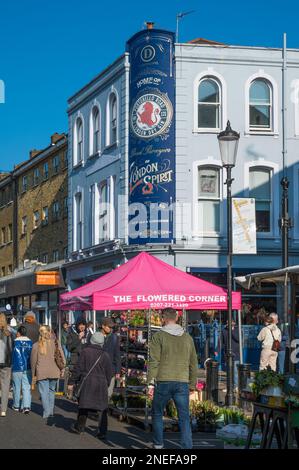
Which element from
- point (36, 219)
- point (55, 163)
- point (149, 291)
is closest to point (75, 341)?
point (149, 291)

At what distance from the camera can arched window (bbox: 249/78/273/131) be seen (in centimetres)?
2942

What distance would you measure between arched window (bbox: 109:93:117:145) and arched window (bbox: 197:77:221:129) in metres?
3.43

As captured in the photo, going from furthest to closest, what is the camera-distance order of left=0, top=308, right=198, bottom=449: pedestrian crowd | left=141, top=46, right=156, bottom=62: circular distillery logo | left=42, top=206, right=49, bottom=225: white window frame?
1. left=42, top=206, right=49, bottom=225: white window frame
2. left=141, top=46, right=156, bottom=62: circular distillery logo
3. left=0, top=308, right=198, bottom=449: pedestrian crowd

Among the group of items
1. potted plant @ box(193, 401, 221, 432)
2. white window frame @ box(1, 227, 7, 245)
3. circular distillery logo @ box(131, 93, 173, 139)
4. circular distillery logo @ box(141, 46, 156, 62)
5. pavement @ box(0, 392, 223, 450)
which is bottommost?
pavement @ box(0, 392, 223, 450)

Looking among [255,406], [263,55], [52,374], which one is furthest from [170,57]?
[255,406]

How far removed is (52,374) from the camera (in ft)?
50.2

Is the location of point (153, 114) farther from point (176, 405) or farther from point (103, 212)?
point (176, 405)

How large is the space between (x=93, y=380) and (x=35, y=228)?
105 feet

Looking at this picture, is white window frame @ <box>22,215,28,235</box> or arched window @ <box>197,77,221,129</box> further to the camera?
white window frame @ <box>22,215,28,235</box>

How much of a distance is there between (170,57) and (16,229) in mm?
21600

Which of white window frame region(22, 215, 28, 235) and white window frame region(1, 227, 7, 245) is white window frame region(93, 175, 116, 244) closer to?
white window frame region(22, 215, 28, 235)

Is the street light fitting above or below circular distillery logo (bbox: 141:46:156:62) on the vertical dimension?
below

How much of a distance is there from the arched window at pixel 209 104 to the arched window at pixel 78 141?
7.12 meters

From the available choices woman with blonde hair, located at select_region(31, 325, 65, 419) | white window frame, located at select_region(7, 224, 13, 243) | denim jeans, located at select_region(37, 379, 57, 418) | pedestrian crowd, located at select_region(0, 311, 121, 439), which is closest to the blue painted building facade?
pedestrian crowd, located at select_region(0, 311, 121, 439)
